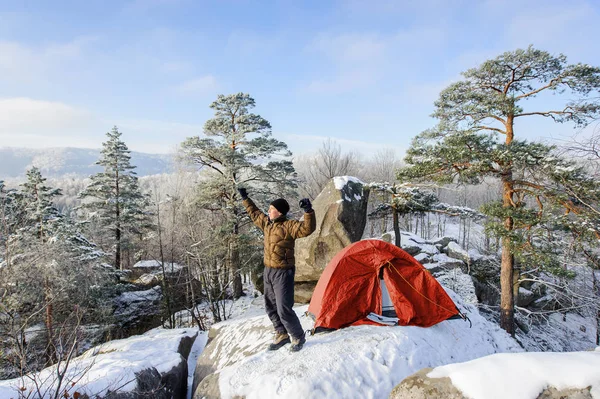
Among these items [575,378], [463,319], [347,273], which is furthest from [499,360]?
[463,319]

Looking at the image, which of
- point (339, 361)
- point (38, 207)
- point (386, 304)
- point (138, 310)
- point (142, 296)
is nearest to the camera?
point (339, 361)

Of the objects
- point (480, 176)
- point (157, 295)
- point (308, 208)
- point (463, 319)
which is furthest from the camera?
point (157, 295)

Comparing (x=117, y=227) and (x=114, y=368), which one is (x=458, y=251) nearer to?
(x=114, y=368)

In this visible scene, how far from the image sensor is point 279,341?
14.5ft

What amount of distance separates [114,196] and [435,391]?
20.0 metres

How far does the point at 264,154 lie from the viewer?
15688mm

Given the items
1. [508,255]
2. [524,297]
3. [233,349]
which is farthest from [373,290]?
[524,297]

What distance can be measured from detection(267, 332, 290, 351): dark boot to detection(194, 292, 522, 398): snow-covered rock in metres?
0.11

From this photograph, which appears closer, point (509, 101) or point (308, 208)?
point (308, 208)

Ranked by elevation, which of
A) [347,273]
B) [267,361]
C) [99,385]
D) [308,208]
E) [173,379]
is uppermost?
[308,208]

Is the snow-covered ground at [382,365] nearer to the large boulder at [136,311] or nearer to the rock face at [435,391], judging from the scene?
the rock face at [435,391]

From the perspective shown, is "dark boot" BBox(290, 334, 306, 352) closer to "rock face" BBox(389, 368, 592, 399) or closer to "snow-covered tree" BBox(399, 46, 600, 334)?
"rock face" BBox(389, 368, 592, 399)

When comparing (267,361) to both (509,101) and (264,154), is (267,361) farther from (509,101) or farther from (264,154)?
(264,154)

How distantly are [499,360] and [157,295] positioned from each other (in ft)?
56.0
